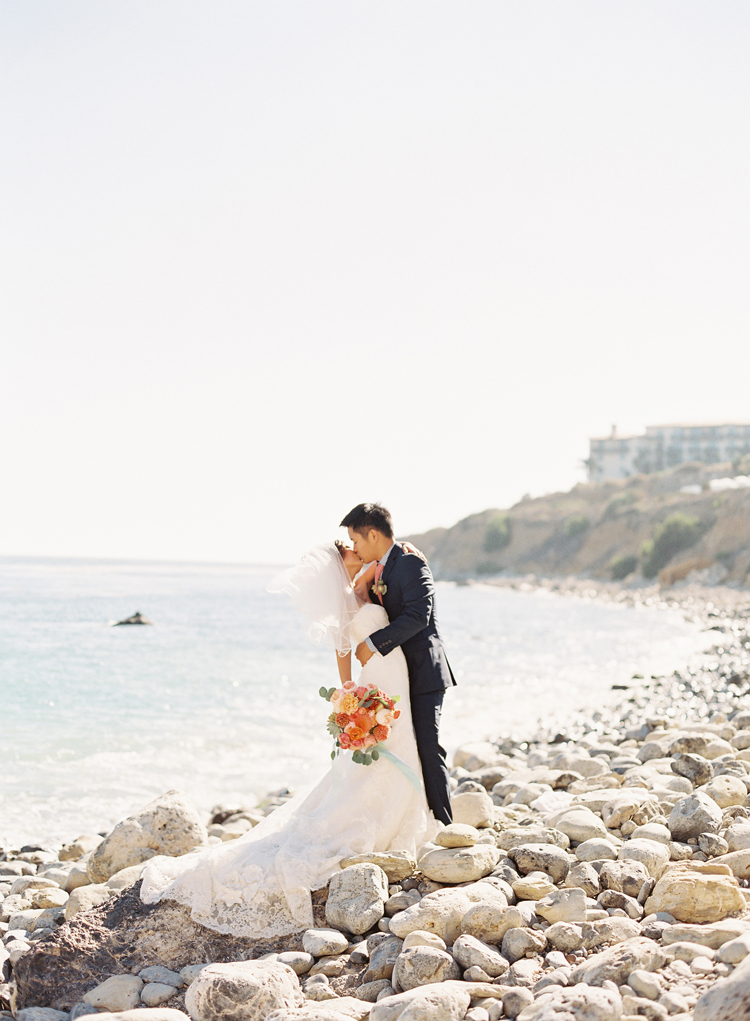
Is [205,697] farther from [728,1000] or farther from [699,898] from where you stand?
[728,1000]

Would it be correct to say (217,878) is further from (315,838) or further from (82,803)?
(82,803)

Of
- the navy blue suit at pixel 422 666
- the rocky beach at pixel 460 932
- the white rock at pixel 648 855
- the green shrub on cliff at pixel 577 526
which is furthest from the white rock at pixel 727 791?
the green shrub on cliff at pixel 577 526

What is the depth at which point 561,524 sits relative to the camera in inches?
3629

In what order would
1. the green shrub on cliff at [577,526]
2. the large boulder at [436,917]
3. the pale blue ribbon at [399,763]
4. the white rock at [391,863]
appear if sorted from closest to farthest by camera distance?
the large boulder at [436,917]
the white rock at [391,863]
the pale blue ribbon at [399,763]
the green shrub on cliff at [577,526]

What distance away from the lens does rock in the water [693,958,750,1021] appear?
2.78m

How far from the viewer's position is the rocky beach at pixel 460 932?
11.3 ft

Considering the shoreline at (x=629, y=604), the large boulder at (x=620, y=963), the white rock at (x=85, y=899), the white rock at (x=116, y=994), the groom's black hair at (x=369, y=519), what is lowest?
the shoreline at (x=629, y=604)

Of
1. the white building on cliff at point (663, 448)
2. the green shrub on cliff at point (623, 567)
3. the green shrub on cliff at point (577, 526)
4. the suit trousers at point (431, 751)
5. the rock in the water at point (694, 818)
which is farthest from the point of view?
the white building on cliff at point (663, 448)

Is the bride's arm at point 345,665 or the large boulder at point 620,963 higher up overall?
the bride's arm at point 345,665

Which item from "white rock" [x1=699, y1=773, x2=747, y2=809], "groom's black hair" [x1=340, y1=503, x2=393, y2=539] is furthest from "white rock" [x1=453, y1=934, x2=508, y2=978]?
"white rock" [x1=699, y1=773, x2=747, y2=809]

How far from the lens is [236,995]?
12.0 feet

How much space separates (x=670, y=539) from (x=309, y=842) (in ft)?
222

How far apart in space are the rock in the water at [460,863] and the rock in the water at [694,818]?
4.03 feet

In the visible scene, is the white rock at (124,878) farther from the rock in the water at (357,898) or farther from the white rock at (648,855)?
the white rock at (648,855)
